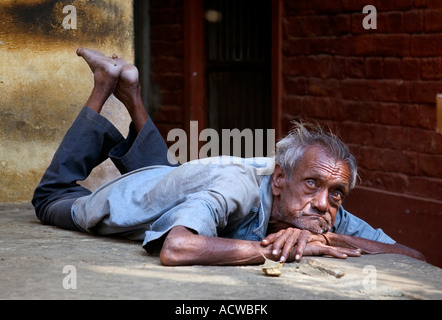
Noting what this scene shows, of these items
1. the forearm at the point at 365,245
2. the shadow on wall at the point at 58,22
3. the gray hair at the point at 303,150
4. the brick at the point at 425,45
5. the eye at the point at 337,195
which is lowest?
Result: the forearm at the point at 365,245

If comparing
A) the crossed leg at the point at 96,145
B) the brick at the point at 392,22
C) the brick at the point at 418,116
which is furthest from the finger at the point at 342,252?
the brick at the point at 392,22

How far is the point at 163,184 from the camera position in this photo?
3740 millimetres

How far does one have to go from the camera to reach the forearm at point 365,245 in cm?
365

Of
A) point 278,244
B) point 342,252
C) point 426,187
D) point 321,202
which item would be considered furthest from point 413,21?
point 278,244

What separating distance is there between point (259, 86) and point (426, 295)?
13.5 feet

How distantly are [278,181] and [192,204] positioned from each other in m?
0.50

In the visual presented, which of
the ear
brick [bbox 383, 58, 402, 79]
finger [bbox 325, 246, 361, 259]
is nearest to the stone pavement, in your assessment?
finger [bbox 325, 246, 361, 259]

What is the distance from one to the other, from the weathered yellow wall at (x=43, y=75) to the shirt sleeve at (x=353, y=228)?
1641mm

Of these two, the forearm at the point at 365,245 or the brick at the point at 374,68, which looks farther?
the brick at the point at 374,68

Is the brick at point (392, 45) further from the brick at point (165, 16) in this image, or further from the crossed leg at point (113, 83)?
the brick at point (165, 16)

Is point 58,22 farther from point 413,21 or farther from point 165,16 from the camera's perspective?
point 165,16

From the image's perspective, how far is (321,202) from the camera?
3564 mm

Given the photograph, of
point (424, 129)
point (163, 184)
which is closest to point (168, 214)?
point (163, 184)
